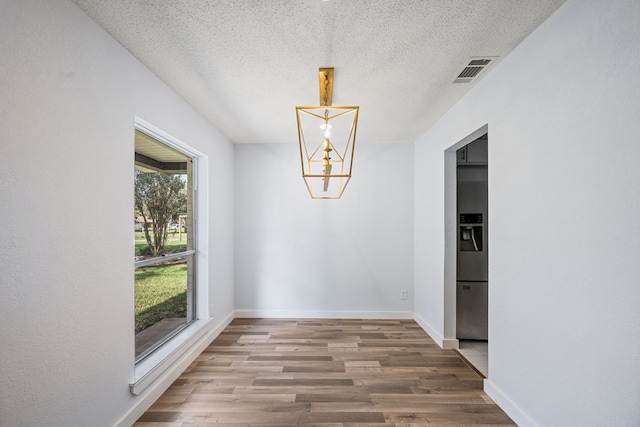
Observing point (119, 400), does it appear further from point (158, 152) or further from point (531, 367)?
point (531, 367)

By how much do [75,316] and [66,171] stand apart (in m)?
0.78

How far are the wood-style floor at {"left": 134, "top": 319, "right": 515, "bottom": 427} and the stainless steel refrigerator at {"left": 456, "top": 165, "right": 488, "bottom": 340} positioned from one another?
497 millimetres

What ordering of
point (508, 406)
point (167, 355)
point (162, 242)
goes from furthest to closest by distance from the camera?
1. point (162, 242)
2. point (167, 355)
3. point (508, 406)

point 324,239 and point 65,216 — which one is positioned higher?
point 65,216

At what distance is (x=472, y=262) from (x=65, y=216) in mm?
3749

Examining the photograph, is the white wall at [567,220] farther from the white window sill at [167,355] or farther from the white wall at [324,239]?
the white window sill at [167,355]

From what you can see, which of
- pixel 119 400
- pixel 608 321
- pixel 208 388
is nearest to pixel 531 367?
pixel 608 321

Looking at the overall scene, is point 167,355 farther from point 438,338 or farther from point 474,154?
point 474,154

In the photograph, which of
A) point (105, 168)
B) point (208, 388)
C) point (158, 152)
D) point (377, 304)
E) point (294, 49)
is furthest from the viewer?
point (377, 304)

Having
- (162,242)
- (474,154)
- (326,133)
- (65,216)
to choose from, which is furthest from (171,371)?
(474,154)

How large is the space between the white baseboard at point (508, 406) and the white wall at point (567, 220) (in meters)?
0.01

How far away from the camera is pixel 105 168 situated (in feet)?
5.99

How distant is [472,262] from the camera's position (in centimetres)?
347

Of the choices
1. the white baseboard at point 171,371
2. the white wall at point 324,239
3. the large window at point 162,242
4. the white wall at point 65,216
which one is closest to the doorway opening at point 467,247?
the white wall at point 324,239
